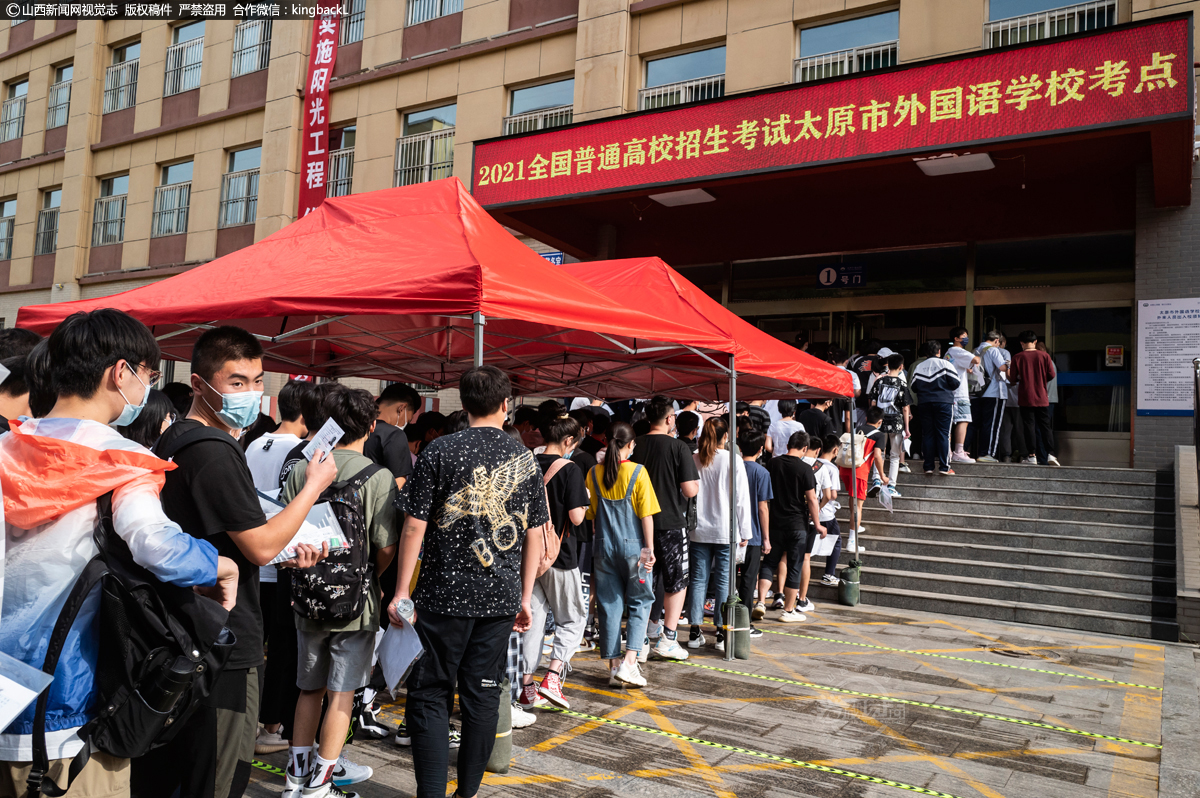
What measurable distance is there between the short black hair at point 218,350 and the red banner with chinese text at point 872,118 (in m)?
9.54

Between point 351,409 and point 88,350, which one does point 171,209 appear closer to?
point 351,409

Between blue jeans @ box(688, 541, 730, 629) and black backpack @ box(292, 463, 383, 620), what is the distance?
3932 mm

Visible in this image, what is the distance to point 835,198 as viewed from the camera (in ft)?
44.1

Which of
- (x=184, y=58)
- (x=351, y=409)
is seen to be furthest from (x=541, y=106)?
(x=351, y=409)

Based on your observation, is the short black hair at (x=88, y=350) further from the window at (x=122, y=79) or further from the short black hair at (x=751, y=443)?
the window at (x=122, y=79)

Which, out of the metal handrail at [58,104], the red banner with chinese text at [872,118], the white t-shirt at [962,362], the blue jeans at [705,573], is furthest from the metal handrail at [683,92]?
the metal handrail at [58,104]

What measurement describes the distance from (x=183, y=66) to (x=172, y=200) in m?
3.47

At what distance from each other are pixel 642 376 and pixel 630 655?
4.00 m

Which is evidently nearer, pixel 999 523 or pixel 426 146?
pixel 999 523

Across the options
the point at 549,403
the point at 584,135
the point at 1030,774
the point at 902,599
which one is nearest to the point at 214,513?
the point at 549,403

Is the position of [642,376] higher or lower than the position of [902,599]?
higher

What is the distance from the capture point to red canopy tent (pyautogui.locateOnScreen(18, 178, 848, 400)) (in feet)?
15.1

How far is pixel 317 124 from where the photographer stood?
59.3 ft

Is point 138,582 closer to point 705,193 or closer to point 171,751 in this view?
point 171,751
